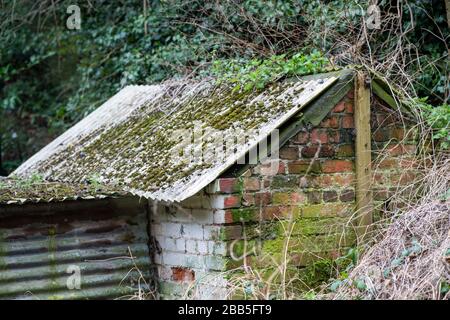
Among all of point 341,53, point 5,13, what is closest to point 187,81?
point 341,53

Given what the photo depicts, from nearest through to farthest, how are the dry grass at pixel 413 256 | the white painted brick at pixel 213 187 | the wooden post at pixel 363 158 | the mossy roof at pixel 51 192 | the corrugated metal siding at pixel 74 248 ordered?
the dry grass at pixel 413 256, the white painted brick at pixel 213 187, the mossy roof at pixel 51 192, the wooden post at pixel 363 158, the corrugated metal siding at pixel 74 248

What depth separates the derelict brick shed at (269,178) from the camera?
720 centimetres

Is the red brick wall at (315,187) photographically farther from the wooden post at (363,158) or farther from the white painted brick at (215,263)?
the white painted brick at (215,263)

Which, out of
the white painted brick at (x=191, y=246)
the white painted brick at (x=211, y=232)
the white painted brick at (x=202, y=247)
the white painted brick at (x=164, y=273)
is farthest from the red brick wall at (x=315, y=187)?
the white painted brick at (x=164, y=273)

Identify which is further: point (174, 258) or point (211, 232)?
point (174, 258)

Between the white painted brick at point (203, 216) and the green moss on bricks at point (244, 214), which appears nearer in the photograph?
the green moss on bricks at point (244, 214)

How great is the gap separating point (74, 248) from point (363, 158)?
10.0ft

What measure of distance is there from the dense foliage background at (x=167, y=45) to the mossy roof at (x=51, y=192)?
7.33 ft

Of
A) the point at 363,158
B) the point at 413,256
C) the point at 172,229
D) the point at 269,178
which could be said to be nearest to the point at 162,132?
the point at 172,229

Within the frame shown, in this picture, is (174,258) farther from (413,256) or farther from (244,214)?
(413,256)

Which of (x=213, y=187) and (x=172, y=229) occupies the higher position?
(x=213, y=187)

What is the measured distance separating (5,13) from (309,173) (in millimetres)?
9137

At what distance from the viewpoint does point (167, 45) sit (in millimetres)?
12547

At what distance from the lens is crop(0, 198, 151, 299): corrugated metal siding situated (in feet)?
25.8
